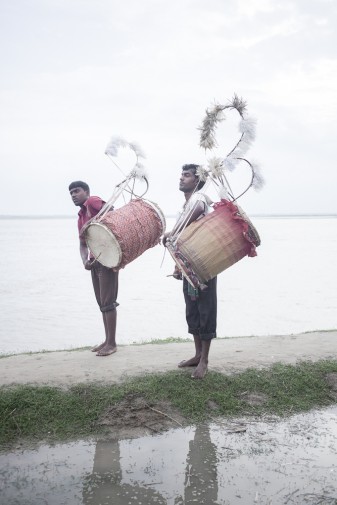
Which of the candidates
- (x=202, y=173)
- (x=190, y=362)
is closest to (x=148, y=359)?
(x=190, y=362)

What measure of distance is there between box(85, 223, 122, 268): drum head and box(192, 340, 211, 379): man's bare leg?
3.61 ft

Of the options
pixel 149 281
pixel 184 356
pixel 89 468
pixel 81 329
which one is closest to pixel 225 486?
pixel 89 468

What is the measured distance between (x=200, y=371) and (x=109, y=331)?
118 cm

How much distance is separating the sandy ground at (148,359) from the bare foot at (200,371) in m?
0.25

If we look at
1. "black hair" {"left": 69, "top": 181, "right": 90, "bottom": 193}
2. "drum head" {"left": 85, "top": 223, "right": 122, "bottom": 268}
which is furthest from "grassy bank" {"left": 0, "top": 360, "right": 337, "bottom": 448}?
"black hair" {"left": 69, "top": 181, "right": 90, "bottom": 193}

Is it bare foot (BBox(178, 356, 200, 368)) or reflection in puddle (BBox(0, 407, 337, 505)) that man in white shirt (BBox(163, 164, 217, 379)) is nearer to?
bare foot (BBox(178, 356, 200, 368))

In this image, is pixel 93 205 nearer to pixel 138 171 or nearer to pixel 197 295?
pixel 138 171

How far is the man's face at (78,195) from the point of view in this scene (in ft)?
16.1

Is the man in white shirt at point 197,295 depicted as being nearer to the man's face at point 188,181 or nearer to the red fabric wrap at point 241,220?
the man's face at point 188,181

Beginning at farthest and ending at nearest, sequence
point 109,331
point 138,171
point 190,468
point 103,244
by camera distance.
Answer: point 109,331 < point 138,171 < point 103,244 < point 190,468

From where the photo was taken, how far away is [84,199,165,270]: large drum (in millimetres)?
4168

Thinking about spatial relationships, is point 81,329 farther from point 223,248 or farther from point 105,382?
point 223,248

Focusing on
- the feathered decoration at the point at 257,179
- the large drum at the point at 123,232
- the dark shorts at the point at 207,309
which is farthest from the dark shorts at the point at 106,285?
the feathered decoration at the point at 257,179

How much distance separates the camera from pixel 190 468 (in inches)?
128
